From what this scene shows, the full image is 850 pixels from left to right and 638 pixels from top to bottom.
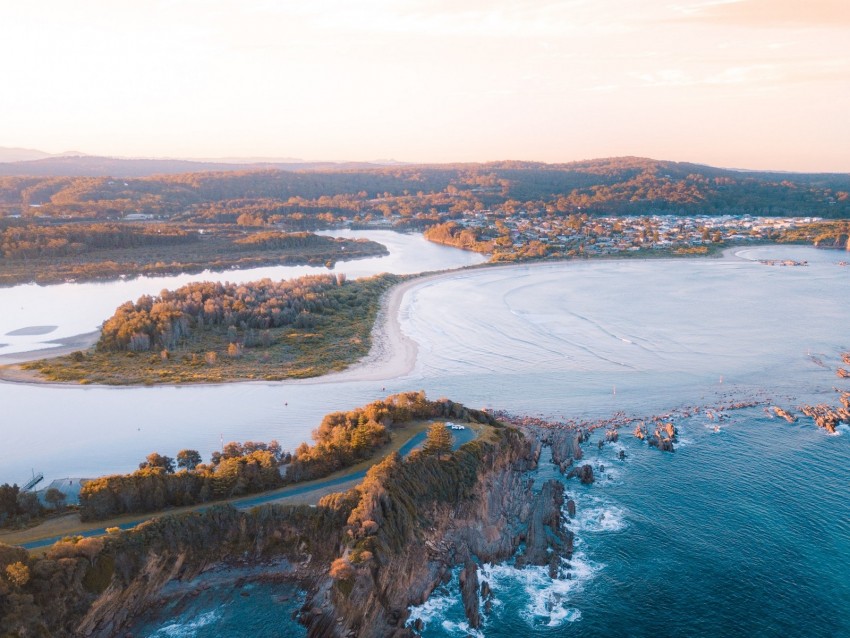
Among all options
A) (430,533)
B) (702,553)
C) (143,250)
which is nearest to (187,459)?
(430,533)

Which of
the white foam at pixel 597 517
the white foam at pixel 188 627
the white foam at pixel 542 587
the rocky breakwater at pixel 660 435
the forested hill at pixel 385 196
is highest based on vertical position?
the forested hill at pixel 385 196

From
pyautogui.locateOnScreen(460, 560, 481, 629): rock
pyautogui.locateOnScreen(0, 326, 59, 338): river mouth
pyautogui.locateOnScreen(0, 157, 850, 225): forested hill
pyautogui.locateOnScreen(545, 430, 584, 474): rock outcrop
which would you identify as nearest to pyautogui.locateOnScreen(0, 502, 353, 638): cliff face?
pyautogui.locateOnScreen(460, 560, 481, 629): rock

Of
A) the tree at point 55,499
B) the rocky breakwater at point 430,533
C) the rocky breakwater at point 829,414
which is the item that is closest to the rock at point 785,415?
the rocky breakwater at point 829,414

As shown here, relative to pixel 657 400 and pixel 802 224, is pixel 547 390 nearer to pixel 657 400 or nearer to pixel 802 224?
pixel 657 400

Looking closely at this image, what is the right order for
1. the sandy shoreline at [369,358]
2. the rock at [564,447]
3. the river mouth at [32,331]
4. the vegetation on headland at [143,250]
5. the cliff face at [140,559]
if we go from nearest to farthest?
the cliff face at [140,559]
the rock at [564,447]
the sandy shoreline at [369,358]
the river mouth at [32,331]
the vegetation on headland at [143,250]

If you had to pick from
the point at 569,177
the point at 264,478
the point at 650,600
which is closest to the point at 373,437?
the point at 264,478

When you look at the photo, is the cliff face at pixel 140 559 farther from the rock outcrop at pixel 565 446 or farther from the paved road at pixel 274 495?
the rock outcrop at pixel 565 446

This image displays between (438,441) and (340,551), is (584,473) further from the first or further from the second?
(340,551)
